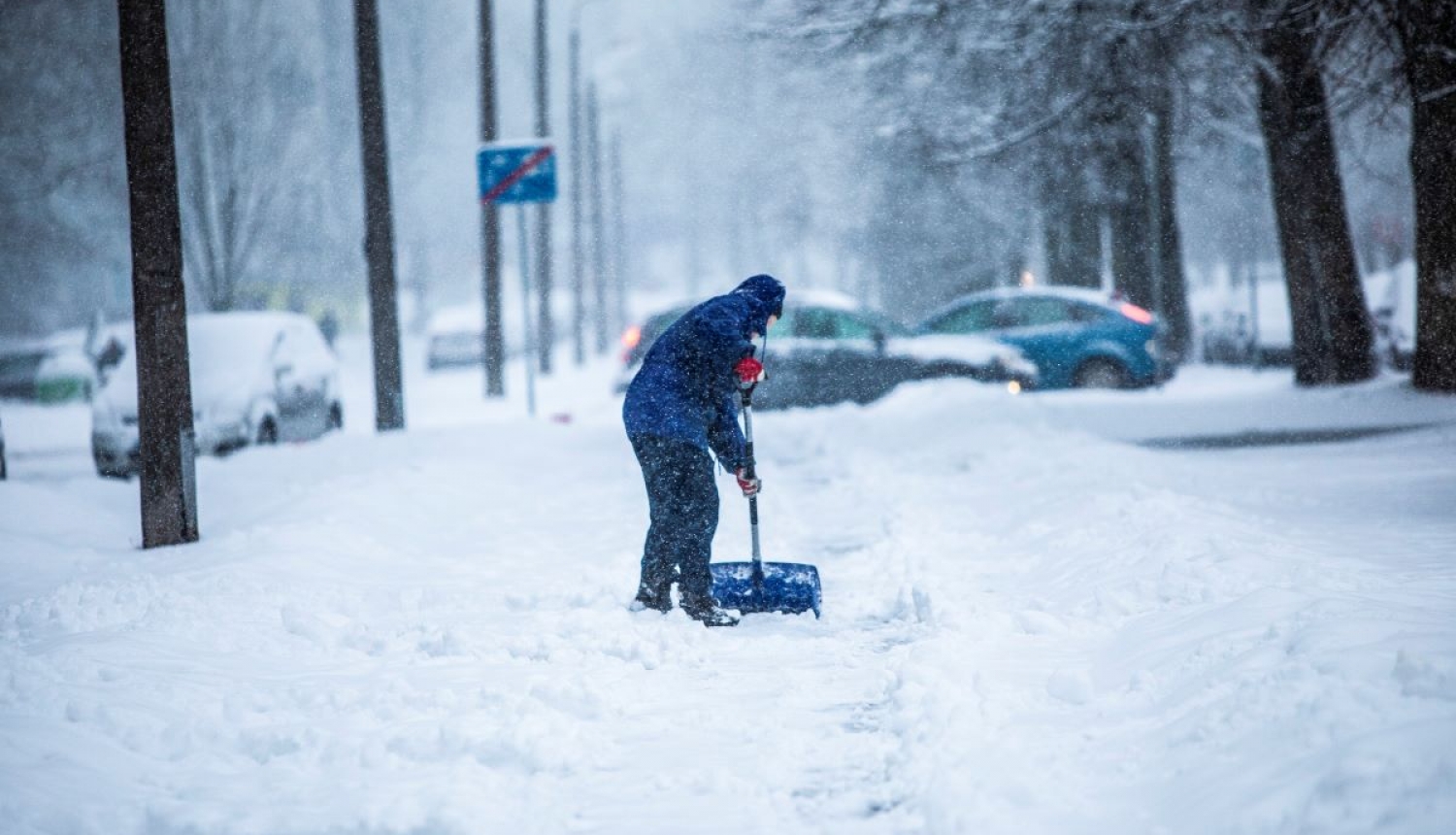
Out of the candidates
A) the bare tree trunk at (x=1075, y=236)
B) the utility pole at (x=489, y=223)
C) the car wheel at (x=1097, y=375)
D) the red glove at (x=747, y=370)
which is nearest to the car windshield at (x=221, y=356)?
the utility pole at (x=489, y=223)

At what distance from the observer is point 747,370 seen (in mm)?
5949

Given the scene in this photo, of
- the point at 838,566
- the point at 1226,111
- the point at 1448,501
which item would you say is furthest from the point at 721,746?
the point at 1226,111

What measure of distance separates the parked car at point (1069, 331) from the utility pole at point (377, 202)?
7592 mm

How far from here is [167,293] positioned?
7816 mm

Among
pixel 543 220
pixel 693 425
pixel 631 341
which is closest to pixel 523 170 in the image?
pixel 631 341

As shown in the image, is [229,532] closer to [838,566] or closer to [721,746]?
[838,566]

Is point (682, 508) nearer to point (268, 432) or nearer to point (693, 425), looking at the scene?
point (693, 425)

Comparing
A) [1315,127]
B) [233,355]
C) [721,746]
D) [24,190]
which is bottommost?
[721,746]

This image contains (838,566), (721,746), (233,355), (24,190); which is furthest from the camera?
(24,190)

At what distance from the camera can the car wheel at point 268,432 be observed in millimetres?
13330

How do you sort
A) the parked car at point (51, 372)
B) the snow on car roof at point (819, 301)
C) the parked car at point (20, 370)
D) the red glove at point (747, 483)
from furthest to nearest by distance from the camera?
the parked car at point (20, 370), the parked car at point (51, 372), the snow on car roof at point (819, 301), the red glove at point (747, 483)

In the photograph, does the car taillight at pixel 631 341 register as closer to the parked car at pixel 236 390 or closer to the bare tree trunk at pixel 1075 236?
the parked car at pixel 236 390

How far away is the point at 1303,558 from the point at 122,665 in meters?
5.44

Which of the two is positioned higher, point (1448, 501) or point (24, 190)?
point (24, 190)
